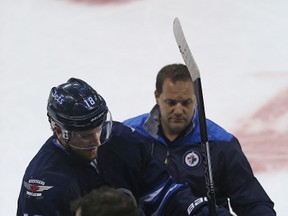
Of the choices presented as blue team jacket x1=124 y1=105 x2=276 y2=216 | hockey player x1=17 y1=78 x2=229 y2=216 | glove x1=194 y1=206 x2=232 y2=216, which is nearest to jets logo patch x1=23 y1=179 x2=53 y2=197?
hockey player x1=17 y1=78 x2=229 y2=216

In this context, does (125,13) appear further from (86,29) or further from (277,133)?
(277,133)

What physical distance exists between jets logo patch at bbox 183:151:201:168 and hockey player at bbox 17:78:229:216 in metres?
0.28

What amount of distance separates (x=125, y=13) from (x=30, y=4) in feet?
1.83

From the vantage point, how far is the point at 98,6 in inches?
196

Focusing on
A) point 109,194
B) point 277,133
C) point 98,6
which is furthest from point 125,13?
point 109,194

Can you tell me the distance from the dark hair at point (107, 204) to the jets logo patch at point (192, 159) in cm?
116

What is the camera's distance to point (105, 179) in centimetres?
236

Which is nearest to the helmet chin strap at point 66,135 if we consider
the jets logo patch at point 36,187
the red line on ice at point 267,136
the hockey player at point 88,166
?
the hockey player at point 88,166

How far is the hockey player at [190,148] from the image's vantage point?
2.70 meters

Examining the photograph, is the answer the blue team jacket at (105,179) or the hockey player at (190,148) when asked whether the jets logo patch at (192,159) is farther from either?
the blue team jacket at (105,179)

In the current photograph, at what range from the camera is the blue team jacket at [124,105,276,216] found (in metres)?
2.69

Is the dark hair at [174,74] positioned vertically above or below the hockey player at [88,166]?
above

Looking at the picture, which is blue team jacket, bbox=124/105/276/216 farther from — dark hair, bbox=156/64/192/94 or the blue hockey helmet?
the blue hockey helmet

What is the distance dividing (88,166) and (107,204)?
751 mm
